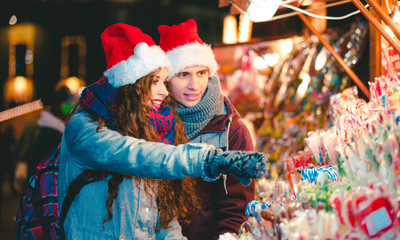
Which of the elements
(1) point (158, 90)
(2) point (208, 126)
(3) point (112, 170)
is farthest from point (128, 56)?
(2) point (208, 126)

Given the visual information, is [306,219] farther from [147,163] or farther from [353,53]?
[353,53]

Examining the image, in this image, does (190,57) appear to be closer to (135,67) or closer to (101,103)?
(135,67)

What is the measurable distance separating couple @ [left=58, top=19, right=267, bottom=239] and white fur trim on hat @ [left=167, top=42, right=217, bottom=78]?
0.48 ft

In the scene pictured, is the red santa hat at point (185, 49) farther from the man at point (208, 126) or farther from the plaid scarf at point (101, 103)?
the plaid scarf at point (101, 103)

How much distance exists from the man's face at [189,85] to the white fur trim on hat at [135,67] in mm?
540

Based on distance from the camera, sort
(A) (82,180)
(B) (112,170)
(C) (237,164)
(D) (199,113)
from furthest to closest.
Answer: (D) (199,113), (A) (82,180), (B) (112,170), (C) (237,164)

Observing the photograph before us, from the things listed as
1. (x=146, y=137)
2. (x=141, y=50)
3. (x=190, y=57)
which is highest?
(x=190, y=57)

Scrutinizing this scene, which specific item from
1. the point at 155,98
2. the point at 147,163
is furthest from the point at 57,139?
the point at 147,163

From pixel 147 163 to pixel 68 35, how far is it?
17.1 meters

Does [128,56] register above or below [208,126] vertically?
above

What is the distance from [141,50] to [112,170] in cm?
60

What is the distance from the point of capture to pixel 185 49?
264 centimetres

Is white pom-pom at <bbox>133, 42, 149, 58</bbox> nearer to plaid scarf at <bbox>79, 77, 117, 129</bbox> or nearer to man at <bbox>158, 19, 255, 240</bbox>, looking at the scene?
plaid scarf at <bbox>79, 77, 117, 129</bbox>

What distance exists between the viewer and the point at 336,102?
2.43 metres
